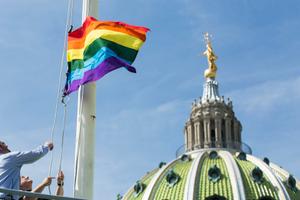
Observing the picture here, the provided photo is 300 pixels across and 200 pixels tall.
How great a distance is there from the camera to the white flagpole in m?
11.0

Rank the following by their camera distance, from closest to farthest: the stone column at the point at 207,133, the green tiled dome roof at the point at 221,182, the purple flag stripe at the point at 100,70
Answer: the purple flag stripe at the point at 100,70, the green tiled dome roof at the point at 221,182, the stone column at the point at 207,133

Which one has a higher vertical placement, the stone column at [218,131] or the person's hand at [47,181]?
the stone column at [218,131]

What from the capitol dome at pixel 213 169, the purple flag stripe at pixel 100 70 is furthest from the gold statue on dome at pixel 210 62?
the purple flag stripe at pixel 100 70

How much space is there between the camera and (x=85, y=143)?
11406 mm

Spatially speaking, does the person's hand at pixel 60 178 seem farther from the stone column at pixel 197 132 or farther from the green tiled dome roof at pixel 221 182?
the stone column at pixel 197 132

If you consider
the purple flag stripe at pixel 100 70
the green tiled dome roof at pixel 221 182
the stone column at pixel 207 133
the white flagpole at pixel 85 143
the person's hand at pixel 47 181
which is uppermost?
the stone column at pixel 207 133

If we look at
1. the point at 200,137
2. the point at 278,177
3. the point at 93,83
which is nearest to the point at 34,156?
the point at 93,83

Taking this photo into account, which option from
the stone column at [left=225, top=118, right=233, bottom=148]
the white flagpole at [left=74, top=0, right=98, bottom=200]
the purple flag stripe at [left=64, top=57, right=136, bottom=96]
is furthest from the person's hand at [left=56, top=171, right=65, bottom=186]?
the stone column at [left=225, top=118, right=233, bottom=148]

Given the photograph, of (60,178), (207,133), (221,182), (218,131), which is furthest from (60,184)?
(207,133)

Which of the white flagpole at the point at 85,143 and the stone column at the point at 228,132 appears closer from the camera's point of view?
the white flagpole at the point at 85,143

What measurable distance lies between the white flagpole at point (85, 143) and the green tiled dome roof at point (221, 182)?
51521 millimetres

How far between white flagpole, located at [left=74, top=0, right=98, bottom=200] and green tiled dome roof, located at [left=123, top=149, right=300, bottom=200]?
51521 mm

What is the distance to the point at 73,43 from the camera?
500 inches

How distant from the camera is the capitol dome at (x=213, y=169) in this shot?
6397 cm
